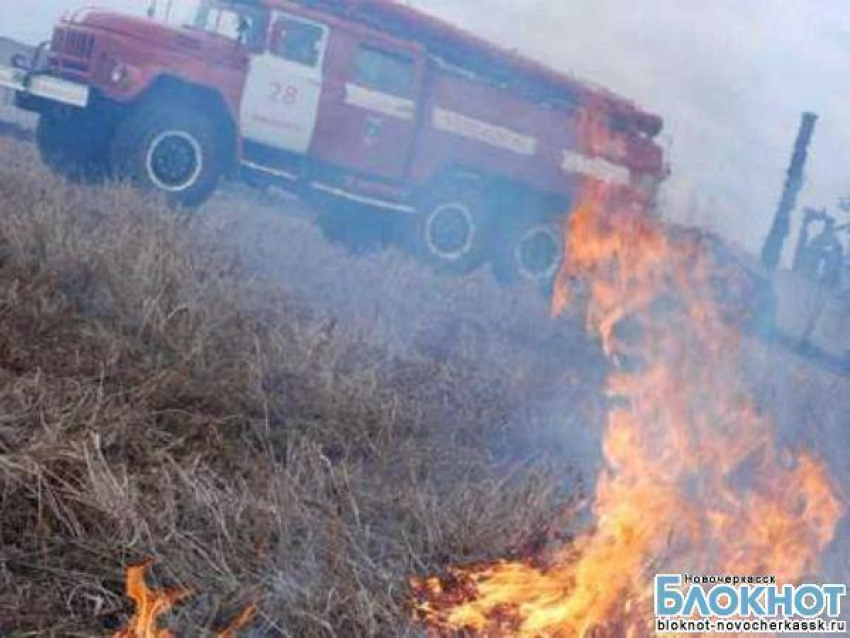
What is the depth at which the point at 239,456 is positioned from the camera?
13.3 feet

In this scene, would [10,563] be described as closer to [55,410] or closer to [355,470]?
[55,410]

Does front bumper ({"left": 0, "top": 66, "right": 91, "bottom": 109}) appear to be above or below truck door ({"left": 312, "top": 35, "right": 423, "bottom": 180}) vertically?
below

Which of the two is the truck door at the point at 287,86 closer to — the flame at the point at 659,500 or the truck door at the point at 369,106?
the truck door at the point at 369,106

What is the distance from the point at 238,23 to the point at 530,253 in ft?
15.6

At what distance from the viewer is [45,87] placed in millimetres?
9227

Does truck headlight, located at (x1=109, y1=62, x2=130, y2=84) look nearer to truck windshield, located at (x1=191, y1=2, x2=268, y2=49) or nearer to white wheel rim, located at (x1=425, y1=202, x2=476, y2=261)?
truck windshield, located at (x1=191, y1=2, x2=268, y2=49)

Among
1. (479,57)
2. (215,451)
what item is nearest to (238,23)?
(479,57)

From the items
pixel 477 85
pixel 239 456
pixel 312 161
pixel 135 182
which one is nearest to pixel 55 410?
pixel 239 456

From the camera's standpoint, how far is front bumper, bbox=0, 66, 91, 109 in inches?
360

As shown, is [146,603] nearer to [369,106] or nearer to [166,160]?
[166,160]

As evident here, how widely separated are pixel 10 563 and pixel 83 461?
0.48 metres

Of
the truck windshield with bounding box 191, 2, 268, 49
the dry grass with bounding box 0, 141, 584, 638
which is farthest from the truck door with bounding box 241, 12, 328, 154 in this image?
the dry grass with bounding box 0, 141, 584, 638

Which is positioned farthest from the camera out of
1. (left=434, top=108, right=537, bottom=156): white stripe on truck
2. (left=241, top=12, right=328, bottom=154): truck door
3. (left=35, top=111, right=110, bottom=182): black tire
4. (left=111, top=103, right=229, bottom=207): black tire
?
(left=434, top=108, right=537, bottom=156): white stripe on truck

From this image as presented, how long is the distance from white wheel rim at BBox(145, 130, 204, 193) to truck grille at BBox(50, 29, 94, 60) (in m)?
1.12
